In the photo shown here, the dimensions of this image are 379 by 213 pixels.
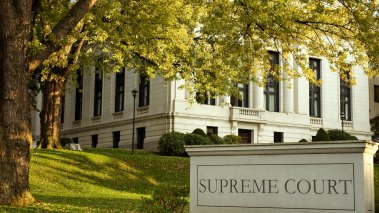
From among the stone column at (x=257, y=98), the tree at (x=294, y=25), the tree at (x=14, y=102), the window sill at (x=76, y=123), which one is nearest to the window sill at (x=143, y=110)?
the stone column at (x=257, y=98)

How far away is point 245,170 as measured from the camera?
1047 cm

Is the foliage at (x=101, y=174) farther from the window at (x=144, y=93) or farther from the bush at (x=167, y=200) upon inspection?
the window at (x=144, y=93)

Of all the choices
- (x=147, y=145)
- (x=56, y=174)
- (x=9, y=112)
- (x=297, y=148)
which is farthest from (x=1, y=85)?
(x=147, y=145)

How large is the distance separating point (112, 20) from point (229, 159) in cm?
1547

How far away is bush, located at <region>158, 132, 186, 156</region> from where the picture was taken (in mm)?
42406

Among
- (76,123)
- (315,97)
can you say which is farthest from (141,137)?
(315,97)

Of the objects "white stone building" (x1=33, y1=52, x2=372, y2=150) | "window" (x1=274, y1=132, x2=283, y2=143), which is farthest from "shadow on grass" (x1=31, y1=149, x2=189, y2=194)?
"window" (x1=274, y1=132, x2=283, y2=143)

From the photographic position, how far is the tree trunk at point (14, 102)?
587 inches

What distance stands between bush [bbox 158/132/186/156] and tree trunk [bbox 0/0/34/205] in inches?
1070

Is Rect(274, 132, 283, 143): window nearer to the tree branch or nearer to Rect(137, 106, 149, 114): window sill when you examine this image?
Rect(137, 106, 149, 114): window sill

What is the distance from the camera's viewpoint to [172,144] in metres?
42.5

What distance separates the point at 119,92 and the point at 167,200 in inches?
1683

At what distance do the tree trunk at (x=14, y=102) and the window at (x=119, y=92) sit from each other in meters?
37.8

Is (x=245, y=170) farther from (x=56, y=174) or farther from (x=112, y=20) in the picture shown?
(x=56, y=174)
